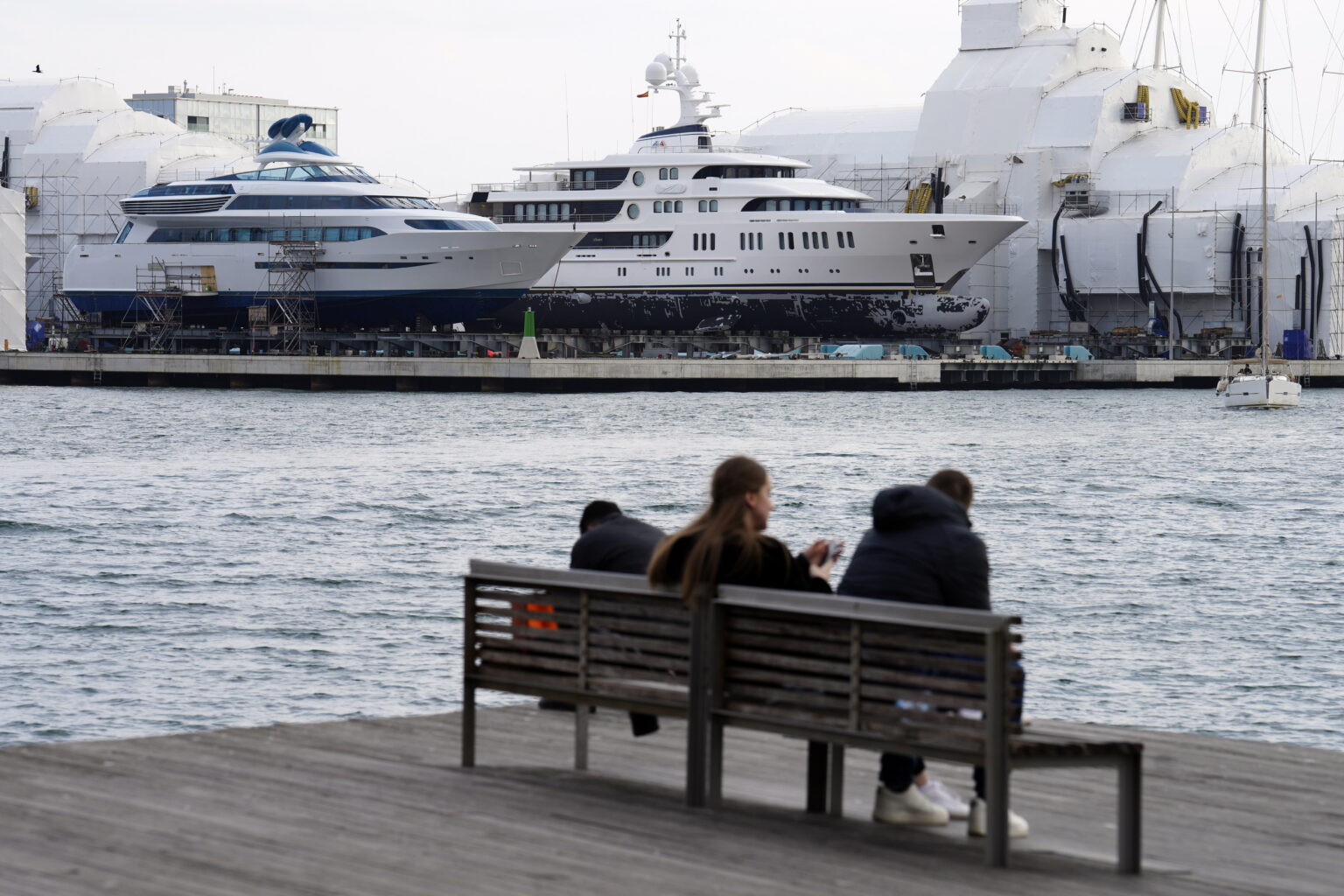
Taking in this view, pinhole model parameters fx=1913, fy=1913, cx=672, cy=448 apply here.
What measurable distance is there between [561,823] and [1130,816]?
72.5 inches

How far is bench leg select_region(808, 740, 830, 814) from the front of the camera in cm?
664

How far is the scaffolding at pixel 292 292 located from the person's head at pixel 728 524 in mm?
63066

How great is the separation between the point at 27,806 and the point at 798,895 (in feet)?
8.87

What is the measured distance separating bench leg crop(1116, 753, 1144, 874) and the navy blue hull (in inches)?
2514

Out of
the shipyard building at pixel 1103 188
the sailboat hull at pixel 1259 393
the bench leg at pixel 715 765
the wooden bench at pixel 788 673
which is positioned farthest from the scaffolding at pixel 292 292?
the bench leg at pixel 715 765

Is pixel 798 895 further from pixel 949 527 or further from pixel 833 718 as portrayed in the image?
pixel 949 527

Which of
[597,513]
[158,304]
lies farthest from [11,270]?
[597,513]

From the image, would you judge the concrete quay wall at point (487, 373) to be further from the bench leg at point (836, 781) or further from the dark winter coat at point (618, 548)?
the bench leg at point (836, 781)

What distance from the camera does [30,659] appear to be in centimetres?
1535

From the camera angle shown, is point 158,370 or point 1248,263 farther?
point 1248,263

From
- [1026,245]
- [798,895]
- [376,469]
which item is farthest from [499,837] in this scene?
Answer: [1026,245]

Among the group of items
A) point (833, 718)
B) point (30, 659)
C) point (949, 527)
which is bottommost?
point (30, 659)

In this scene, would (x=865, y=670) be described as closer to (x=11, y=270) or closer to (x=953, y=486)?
(x=953, y=486)

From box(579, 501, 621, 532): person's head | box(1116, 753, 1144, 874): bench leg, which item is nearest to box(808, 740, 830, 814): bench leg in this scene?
box(1116, 753, 1144, 874): bench leg
